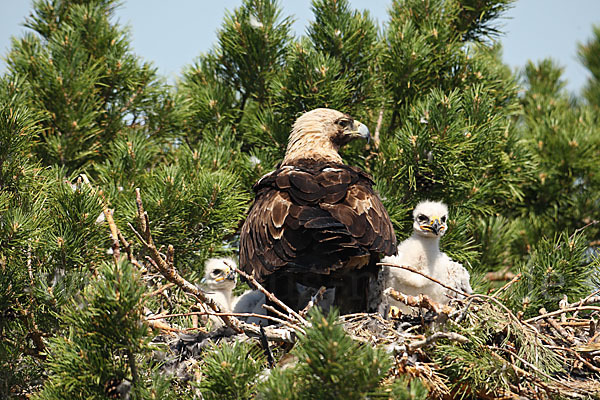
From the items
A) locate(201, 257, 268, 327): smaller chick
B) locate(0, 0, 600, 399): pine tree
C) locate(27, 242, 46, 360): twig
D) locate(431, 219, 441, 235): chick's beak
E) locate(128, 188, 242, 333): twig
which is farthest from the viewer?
locate(201, 257, 268, 327): smaller chick

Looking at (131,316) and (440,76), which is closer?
(131,316)

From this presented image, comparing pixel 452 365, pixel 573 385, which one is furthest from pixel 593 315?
pixel 452 365

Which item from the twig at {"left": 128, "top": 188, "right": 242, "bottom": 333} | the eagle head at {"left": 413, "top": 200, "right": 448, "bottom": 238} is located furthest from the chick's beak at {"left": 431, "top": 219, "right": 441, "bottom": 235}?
the twig at {"left": 128, "top": 188, "right": 242, "bottom": 333}

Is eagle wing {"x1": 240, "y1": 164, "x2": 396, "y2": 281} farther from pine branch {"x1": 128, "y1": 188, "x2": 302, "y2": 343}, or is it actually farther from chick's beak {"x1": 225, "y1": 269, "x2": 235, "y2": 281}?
chick's beak {"x1": 225, "y1": 269, "x2": 235, "y2": 281}

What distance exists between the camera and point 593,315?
13.9 feet

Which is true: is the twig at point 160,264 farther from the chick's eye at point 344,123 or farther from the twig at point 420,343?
the chick's eye at point 344,123

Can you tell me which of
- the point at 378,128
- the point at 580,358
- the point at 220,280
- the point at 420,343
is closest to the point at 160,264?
the point at 420,343

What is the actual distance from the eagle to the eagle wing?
1.46 ft

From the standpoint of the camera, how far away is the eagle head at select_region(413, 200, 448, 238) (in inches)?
188

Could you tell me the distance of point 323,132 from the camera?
5.48m

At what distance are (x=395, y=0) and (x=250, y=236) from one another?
124 inches

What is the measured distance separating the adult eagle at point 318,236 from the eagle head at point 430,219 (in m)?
0.47

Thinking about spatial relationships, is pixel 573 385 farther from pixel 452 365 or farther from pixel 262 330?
pixel 262 330

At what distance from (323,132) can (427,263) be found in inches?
52.5
